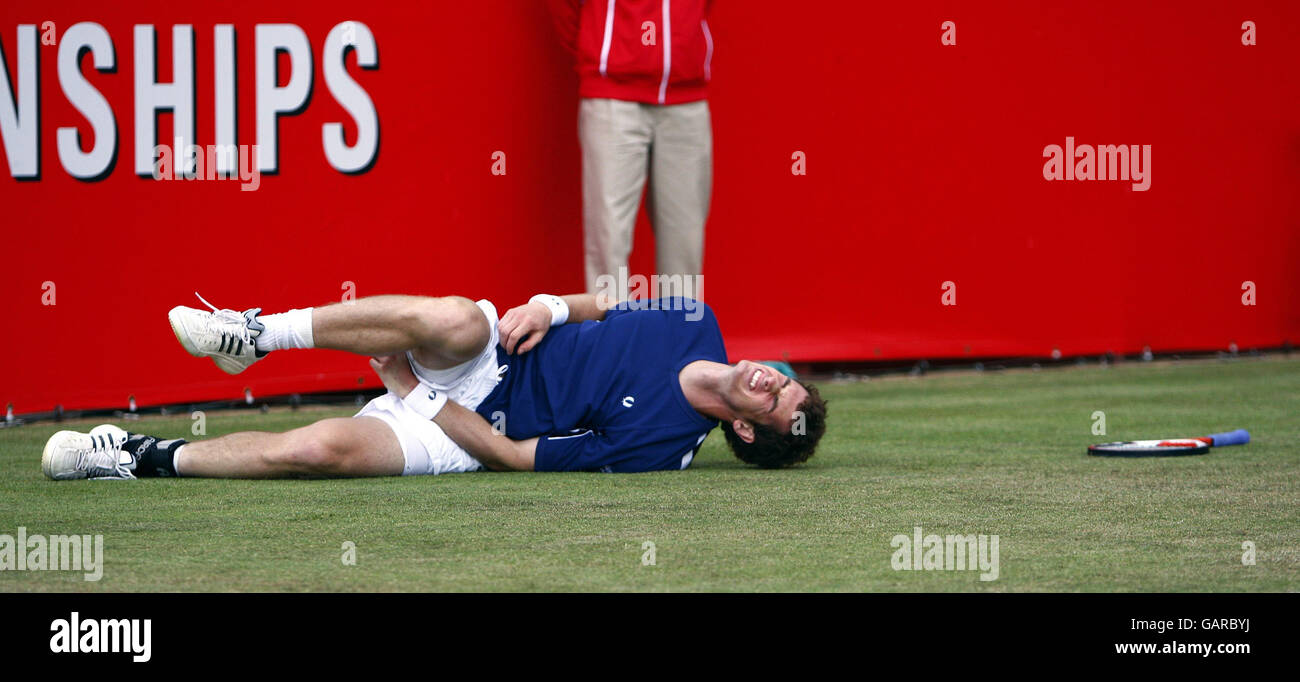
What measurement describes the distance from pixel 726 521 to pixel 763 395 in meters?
0.77

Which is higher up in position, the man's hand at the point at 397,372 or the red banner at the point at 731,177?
the red banner at the point at 731,177

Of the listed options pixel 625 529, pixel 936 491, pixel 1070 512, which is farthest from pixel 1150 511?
pixel 625 529

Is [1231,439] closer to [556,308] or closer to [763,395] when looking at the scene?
[763,395]

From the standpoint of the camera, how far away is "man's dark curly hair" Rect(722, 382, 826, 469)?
468 centimetres

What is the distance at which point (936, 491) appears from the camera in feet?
14.3

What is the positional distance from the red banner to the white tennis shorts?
213 cm

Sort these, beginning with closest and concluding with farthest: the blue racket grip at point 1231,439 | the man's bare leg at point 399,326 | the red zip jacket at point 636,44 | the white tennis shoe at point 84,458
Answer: the man's bare leg at point 399,326, the white tennis shoe at point 84,458, the blue racket grip at point 1231,439, the red zip jacket at point 636,44

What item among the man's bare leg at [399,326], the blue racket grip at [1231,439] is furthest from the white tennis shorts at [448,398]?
the blue racket grip at [1231,439]

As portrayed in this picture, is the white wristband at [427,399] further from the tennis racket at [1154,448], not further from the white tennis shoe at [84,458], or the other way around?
the tennis racket at [1154,448]

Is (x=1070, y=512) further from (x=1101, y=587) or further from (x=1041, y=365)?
(x=1041, y=365)

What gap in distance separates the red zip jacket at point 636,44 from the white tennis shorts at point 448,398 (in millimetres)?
2446

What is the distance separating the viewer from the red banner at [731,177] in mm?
6230

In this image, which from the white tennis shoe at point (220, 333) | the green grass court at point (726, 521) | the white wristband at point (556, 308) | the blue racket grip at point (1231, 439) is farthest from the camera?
the blue racket grip at point (1231, 439)

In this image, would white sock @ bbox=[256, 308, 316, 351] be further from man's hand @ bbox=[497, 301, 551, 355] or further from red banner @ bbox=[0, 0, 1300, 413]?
red banner @ bbox=[0, 0, 1300, 413]
